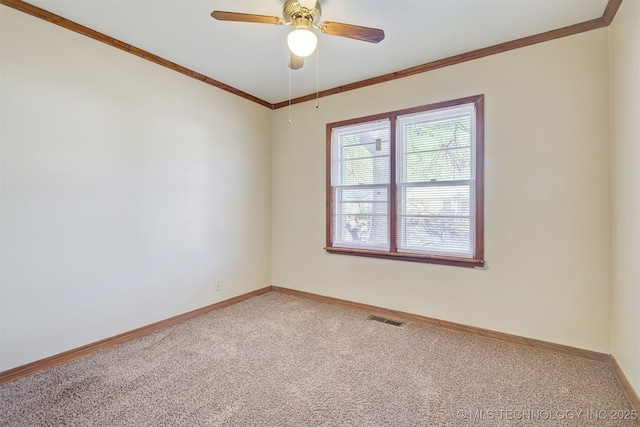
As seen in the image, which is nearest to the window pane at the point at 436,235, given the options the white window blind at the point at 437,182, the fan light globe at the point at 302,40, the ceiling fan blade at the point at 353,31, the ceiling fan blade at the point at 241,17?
the white window blind at the point at 437,182

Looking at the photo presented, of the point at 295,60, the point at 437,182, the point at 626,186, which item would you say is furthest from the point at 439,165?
the point at 295,60

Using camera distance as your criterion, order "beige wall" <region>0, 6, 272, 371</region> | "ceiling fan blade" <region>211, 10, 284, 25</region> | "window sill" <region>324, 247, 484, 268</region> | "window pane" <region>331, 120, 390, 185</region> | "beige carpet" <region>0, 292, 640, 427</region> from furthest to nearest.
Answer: "window pane" <region>331, 120, 390, 185</region> < "window sill" <region>324, 247, 484, 268</region> < "beige wall" <region>0, 6, 272, 371</region> < "ceiling fan blade" <region>211, 10, 284, 25</region> < "beige carpet" <region>0, 292, 640, 427</region>

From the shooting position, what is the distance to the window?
2.77m

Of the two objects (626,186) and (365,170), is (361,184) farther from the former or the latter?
(626,186)

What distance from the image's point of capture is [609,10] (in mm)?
2076

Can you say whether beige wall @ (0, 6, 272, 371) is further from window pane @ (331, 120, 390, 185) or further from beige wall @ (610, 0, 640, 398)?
beige wall @ (610, 0, 640, 398)

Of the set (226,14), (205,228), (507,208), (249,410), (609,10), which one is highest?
(609,10)

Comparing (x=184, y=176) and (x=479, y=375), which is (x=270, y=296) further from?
(x=479, y=375)

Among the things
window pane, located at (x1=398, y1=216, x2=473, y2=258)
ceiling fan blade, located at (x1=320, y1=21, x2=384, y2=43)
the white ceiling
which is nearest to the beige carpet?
window pane, located at (x1=398, y1=216, x2=473, y2=258)

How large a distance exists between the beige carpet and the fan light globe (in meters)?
2.16

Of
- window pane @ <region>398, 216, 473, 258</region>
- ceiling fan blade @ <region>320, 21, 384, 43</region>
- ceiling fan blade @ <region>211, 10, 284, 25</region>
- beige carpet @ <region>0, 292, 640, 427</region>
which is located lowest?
beige carpet @ <region>0, 292, 640, 427</region>

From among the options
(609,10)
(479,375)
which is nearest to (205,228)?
(479,375)

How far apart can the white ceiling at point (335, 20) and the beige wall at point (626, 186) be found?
385 millimetres

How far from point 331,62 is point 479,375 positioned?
2.93 m
